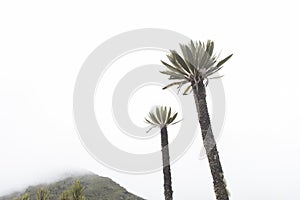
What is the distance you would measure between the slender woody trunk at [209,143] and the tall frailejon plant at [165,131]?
5.73m

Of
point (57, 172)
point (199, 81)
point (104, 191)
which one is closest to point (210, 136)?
point (199, 81)

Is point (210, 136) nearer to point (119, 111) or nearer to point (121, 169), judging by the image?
point (121, 169)

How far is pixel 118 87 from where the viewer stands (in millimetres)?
24875

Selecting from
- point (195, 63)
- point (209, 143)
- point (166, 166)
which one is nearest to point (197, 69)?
point (195, 63)

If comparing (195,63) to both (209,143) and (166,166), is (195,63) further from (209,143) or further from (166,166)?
(166,166)

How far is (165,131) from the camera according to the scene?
2020 centimetres

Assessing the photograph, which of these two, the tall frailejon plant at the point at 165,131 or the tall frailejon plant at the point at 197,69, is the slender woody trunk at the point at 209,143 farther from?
the tall frailejon plant at the point at 165,131

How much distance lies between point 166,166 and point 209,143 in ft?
21.3

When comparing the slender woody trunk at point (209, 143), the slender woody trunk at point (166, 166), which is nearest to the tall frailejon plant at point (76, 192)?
the slender woody trunk at point (209, 143)

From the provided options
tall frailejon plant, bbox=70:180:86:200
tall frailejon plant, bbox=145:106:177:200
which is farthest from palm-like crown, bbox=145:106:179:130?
tall frailejon plant, bbox=70:180:86:200

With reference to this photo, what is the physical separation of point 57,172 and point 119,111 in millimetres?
178310

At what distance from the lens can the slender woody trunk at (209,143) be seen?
1239 centimetres

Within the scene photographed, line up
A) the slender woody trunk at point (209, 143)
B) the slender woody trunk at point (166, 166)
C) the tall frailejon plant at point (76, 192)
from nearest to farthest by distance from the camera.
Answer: the tall frailejon plant at point (76, 192), the slender woody trunk at point (209, 143), the slender woody trunk at point (166, 166)

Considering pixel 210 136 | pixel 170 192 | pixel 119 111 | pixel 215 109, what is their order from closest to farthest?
pixel 210 136 < pixel 170 192 < pixel 215 109 < pixel 119 111
